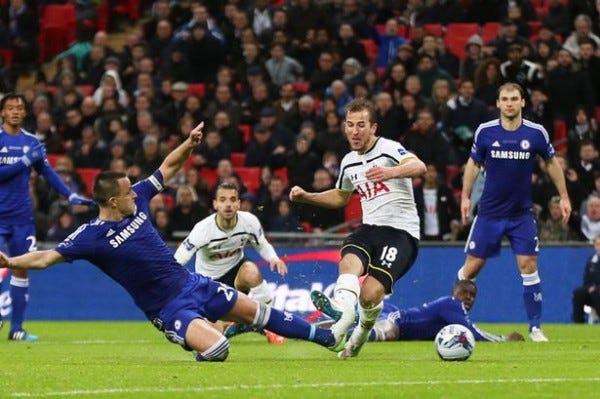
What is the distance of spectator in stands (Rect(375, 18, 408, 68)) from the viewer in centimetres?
2592

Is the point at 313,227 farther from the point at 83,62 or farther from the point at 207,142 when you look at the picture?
the point at 83,62

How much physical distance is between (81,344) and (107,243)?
4277 millimetres

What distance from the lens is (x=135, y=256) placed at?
11.6 m

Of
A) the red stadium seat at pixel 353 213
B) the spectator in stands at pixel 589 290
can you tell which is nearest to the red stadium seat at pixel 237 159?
the red stadium seat at pixel 353 213

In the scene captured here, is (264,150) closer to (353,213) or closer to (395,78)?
(353,213)

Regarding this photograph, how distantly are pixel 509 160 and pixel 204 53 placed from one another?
12399 mm

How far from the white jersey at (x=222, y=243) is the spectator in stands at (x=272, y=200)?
6.35 m

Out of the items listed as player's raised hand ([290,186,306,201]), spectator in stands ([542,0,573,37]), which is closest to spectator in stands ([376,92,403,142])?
spectator in stands ([542,0,573,37])

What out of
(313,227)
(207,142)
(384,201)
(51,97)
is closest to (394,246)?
(384,201)

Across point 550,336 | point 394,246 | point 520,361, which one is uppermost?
point 394,246

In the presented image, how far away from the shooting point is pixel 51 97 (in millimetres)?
27828

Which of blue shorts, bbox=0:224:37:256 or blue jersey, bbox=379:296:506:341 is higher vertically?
blue shorts, bbox=0:224:37:256

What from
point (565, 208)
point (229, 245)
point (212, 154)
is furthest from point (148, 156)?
point (565, 208)

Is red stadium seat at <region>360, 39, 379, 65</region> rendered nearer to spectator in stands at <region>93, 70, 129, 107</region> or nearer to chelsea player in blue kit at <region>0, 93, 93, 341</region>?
spectator in stands at <region>93, 70, 129, 107</region>
